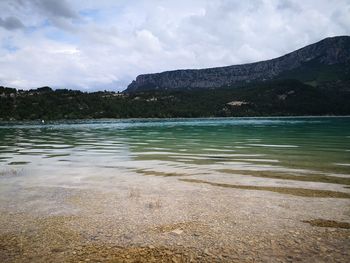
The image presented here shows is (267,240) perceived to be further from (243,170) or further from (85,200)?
(243,170)

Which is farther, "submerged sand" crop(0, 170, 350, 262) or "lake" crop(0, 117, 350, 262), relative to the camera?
"lake" crop(0, 117, 350, 262)

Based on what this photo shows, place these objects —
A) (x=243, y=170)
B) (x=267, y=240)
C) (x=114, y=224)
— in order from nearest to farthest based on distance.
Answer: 1. (x=267, y=240)
2. (x=114, y=224)
3. (x=243, y=170)

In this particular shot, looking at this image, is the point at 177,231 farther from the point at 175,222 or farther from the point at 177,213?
the point at 177,213

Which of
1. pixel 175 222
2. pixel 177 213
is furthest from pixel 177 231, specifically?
pixel 177 213

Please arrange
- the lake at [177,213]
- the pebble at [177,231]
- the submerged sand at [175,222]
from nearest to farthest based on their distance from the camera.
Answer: the submerged sand at [175,222], the lake at [177,213], the pebble at [177,231]

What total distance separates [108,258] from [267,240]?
3.28 metres

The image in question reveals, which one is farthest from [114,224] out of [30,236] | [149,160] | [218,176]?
[149,160]

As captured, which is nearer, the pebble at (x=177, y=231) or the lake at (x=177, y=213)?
the lake at (x=177, y=213)

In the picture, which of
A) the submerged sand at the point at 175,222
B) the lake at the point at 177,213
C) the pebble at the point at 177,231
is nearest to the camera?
the submerged sand at the point at 175,222

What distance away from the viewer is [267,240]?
6625 mm

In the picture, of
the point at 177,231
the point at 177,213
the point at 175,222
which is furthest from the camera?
the point at 177,213

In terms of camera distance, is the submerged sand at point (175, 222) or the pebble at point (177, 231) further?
the pebble at point (177, 231)

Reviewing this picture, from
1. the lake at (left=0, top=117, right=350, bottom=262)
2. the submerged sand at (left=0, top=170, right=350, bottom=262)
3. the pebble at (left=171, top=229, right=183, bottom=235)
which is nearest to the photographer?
the submerged sand at (left=0, top=170, right=350, bottom=262)

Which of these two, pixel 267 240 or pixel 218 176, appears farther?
pixel 218 176
